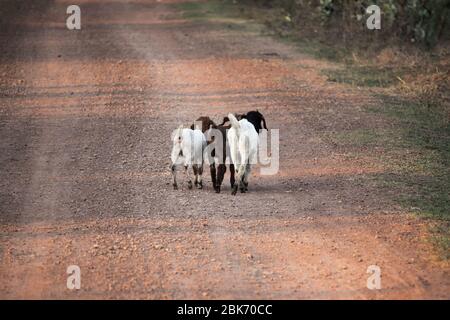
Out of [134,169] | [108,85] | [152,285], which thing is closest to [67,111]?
[108,85]

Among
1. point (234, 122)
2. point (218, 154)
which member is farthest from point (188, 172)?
point (234, 122)

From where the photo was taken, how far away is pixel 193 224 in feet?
30.6

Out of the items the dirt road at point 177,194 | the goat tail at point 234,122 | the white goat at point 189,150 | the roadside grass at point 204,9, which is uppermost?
the roadside grass at point 204,9

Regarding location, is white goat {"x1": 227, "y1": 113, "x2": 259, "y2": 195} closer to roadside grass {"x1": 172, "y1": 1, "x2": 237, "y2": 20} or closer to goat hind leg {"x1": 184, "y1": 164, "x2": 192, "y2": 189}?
goat hind leg {"x1": 184, "y1": 164, "x2": 192, "y2": 189}

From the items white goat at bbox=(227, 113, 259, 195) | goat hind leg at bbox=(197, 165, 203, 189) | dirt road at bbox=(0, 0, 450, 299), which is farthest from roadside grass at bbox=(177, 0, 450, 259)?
goat hind leg at bbox=(197, 165, 203, 189)

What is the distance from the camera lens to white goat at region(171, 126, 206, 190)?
1056cm

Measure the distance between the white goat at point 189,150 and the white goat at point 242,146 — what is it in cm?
43

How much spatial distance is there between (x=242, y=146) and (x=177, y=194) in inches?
41.0

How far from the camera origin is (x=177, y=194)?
→ 10.6 meters

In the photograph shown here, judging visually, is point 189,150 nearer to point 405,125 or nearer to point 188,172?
point 188,172

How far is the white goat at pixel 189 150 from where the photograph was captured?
10.6 meters

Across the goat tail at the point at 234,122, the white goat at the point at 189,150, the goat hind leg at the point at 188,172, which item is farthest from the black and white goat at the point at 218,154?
the goat tail at the point at 234,122

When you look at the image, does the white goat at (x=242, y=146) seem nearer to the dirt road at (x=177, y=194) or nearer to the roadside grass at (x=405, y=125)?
the dirt road at (x=177, y=194)

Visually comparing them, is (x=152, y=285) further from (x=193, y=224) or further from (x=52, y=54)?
(x=52, y=54)
